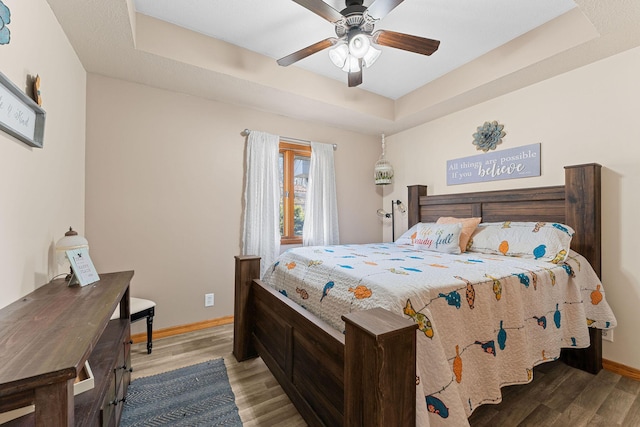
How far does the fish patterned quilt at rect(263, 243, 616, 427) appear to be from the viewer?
108 centimetres

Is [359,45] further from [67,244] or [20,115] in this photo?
[67,244]

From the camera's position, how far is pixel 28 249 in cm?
130

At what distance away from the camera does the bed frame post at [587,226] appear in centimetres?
196

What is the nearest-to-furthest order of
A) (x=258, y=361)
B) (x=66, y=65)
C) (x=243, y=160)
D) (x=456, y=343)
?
(x=456, y=343) → (x=66, y=65) → (x=258, y=361) → (x=243, y=160)

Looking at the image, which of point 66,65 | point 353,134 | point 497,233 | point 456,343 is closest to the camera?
Answer: point 456,343

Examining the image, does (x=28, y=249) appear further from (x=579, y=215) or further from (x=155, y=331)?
(x=579, y=215)

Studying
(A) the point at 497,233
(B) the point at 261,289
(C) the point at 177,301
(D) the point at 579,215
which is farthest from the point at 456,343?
(C) the point at 177,301

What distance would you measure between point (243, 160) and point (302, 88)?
96 cm

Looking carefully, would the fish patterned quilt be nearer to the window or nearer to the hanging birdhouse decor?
the window

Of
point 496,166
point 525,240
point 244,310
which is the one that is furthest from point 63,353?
point 496,166

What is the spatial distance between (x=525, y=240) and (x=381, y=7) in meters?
1.93

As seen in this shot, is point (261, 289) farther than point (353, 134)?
No

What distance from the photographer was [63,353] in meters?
0.73

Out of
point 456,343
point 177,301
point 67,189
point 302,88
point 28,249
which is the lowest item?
point 177,301
